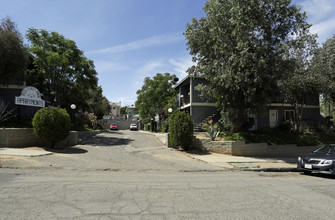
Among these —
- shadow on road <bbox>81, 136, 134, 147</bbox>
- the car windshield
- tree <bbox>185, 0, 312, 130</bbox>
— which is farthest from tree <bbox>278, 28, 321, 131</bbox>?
shadow on road <bbox>81, 136, 134, 147</bbox>

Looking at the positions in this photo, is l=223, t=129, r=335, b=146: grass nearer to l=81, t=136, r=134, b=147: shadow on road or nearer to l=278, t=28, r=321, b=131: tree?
l=278, t=28, r=321, b=131: tree

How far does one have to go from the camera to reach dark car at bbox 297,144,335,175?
327 inches

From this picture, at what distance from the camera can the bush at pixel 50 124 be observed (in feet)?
39.7

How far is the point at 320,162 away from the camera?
8.57 meters

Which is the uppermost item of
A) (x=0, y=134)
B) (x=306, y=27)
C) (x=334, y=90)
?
(x=306, y=27)

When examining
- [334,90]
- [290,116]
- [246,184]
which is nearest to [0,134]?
[246,184]

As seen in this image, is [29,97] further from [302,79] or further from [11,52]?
[302,79]

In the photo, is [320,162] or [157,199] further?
[320,162]

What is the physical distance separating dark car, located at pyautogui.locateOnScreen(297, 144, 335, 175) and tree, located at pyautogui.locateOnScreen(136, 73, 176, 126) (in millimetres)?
21546

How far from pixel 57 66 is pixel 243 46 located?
14.1 meters

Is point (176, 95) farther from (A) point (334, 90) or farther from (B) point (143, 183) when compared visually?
(B) point (143, 183)

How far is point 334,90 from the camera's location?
1747 centimetres

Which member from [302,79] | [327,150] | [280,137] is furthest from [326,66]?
[327,150]

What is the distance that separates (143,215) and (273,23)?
1415cm
